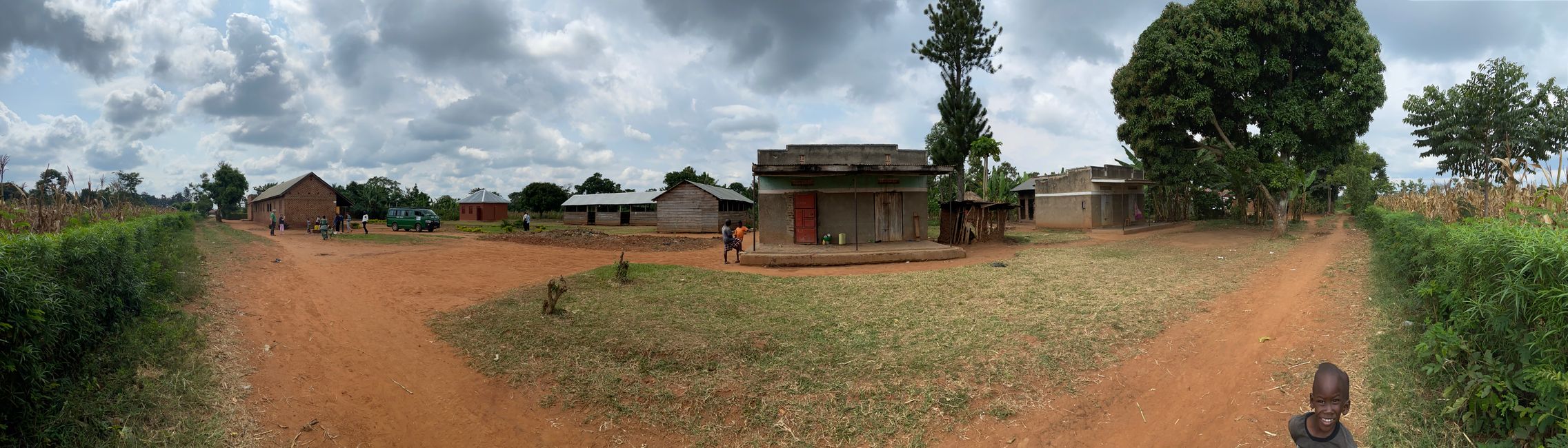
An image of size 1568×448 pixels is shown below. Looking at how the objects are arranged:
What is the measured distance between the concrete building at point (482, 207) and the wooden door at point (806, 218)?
1441 inches

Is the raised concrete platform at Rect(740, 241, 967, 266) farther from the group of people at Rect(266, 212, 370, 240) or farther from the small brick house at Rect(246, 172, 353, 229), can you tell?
the small brick house at Rect(246, 172, 353, 229)

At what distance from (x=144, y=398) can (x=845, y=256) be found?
484 inches

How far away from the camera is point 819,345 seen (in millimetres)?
6996

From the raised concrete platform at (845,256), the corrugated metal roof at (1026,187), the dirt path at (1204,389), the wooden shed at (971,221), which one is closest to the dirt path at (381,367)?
the raised concrete platform at (845,256)

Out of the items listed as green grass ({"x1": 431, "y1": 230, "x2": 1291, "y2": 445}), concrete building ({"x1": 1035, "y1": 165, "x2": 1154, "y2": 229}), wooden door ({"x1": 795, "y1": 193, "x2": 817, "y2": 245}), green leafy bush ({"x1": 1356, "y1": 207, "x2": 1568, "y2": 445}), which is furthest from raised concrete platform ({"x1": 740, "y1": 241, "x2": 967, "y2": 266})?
concrete building ({"x1": 1035, "y1": 165, "x2": 1154, "y2": 229})

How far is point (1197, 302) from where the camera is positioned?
885cm

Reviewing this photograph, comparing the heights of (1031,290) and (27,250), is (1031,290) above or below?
below

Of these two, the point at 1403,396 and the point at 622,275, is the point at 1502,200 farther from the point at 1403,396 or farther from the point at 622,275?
the point at 622,275

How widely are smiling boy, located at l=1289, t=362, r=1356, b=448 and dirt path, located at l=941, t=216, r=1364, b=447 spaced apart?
200 centimetres

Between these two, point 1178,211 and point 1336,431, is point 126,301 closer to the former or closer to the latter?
point 1336,431

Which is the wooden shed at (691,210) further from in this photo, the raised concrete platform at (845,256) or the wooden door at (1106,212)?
the wooden door at (1106,212)

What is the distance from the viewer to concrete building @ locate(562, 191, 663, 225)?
40219 mm

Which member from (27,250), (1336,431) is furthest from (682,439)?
(27,250)

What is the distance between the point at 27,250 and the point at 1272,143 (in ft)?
89.9
